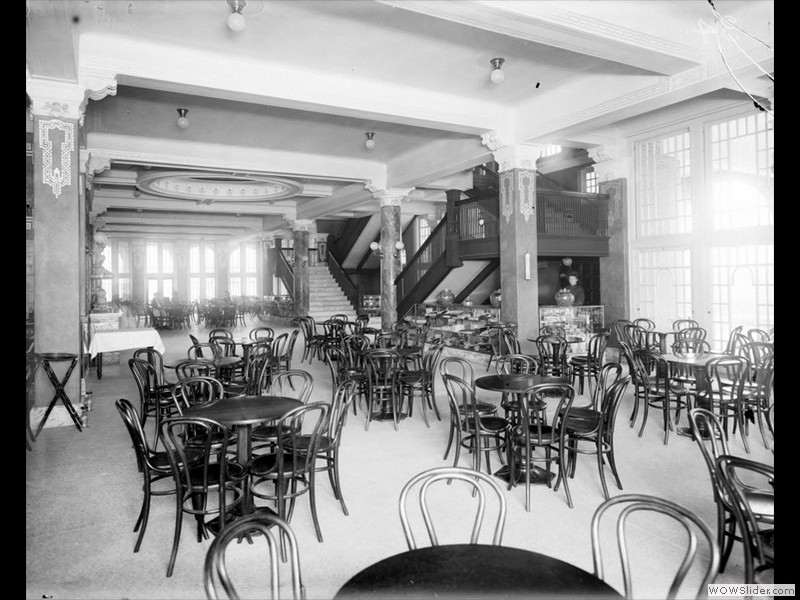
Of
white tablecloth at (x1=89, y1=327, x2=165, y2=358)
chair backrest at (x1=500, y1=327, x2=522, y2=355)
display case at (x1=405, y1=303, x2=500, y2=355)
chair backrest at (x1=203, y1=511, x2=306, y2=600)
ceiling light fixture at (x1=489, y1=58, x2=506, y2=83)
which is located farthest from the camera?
display case at (x1=405, y1=303, x2=500, y2=355)

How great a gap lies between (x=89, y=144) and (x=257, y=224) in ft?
33.2

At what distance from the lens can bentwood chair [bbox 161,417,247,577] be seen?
8.55 feet

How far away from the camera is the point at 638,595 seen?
7.72 feet

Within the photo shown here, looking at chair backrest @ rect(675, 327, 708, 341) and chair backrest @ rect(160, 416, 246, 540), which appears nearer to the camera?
chair backrest @ rect(160, 416, 246, 540)

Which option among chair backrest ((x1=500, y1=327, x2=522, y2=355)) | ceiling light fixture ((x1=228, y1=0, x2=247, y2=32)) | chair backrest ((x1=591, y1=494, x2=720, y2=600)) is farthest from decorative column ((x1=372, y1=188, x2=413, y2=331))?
chair backrest ((x1=591, y1=494, x2=720, y2=600))

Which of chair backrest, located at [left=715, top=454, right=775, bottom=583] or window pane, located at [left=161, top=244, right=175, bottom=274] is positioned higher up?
window pane, located at [left=161, top=244, right=175, bottom=274]

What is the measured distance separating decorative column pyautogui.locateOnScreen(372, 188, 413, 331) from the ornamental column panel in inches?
129

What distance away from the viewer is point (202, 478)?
2949 mm

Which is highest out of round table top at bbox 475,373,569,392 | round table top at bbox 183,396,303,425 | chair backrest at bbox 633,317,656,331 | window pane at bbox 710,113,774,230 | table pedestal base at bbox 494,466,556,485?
window pane at bbox 710,113,774,230

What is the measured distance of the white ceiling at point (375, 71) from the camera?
472 cm

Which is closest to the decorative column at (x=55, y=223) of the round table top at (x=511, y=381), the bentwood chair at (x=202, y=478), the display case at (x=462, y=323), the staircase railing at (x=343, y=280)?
the bentwood chair at (x=202, y=478)

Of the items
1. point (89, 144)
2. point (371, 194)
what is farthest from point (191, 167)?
point (371, 194)

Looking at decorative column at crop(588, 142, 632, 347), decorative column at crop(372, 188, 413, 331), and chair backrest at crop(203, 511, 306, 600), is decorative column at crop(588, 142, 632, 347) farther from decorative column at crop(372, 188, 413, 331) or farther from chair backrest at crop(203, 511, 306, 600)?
chair backrest at crop(203, 511, 306, 600)

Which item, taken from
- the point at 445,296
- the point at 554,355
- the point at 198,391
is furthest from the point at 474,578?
the point at 445,296
